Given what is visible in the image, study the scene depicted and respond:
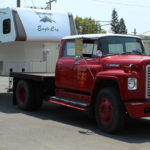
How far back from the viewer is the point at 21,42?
41.6 feet

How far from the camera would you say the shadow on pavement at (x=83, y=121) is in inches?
267

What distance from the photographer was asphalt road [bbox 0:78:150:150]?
5996 mm

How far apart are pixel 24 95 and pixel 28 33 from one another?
2.64 m

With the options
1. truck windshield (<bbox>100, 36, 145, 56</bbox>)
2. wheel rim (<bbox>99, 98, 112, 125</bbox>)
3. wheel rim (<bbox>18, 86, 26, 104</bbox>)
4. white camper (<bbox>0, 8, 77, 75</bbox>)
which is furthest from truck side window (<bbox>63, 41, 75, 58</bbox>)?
white camper (<bbox>0, 8, 77, 75</bbox>)

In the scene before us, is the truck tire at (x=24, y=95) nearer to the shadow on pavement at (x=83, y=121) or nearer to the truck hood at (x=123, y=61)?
the shadow on pavement at (x=83, y=121)

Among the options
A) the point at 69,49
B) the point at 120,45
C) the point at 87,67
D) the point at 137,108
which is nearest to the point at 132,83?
the point at 137,108

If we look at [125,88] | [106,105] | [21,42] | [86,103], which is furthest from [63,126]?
[21,42]

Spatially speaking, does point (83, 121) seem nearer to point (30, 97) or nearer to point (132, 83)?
point (30, 97)

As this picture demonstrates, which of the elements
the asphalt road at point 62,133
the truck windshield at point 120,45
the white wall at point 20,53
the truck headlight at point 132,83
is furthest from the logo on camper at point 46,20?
the truck headlight at point 132,83

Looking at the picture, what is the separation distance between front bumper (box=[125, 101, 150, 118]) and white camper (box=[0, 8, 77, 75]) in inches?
248

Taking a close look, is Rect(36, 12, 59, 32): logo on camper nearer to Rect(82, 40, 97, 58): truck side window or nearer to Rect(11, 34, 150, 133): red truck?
Rect(11, 34, 150, 133): red truck

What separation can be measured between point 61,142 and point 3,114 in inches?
138

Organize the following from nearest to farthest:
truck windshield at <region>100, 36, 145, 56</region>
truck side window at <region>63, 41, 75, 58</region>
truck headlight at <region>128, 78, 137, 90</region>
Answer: truck headlight at <region>128, 78, 137, 90</region> < truck windshield at <region>100, 36, 145, 56</region> < truck side window at <region>63, 41, 75, 58</region>

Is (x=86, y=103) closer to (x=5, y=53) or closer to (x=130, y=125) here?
(x=130, y=125)
